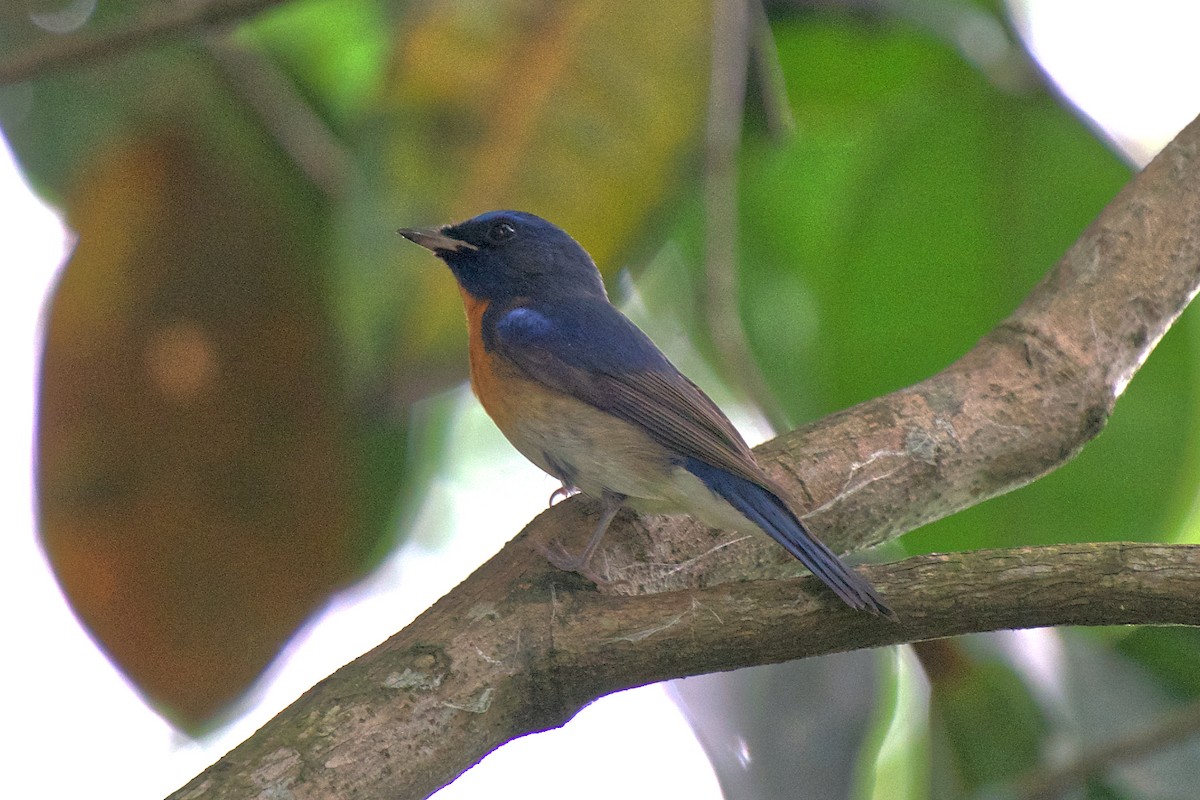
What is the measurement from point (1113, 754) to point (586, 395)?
1463 mm

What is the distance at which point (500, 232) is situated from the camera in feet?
11.0

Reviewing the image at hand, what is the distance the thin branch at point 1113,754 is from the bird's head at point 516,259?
1665mm

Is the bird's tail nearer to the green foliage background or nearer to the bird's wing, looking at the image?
the bird's wing

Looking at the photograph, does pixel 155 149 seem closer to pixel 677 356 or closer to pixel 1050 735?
pixel 677 356

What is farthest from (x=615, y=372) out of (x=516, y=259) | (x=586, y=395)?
(x=516, y=259)

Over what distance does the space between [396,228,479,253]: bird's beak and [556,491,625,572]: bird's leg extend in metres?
0.74

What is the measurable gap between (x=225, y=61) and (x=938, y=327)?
2.01 metres

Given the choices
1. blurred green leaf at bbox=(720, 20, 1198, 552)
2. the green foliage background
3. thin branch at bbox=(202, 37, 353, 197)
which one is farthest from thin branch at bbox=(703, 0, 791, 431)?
thin branch at bbox=(202, 37, 353, 197)

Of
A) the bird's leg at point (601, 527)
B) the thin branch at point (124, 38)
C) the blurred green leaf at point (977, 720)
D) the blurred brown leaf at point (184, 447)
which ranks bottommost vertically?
the blurred brown leaf at point (184, 447)

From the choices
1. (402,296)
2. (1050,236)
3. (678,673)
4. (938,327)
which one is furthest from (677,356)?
(678,673)

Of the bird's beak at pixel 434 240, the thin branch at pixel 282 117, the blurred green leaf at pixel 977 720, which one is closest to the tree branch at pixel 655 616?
the blurred green leaf at pixel 977 720

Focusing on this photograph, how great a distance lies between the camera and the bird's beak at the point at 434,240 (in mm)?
2883

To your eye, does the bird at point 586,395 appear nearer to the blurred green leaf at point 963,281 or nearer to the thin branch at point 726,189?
the thin branch at point 726,189

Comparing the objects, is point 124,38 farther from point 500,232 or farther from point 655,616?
point 655,616
